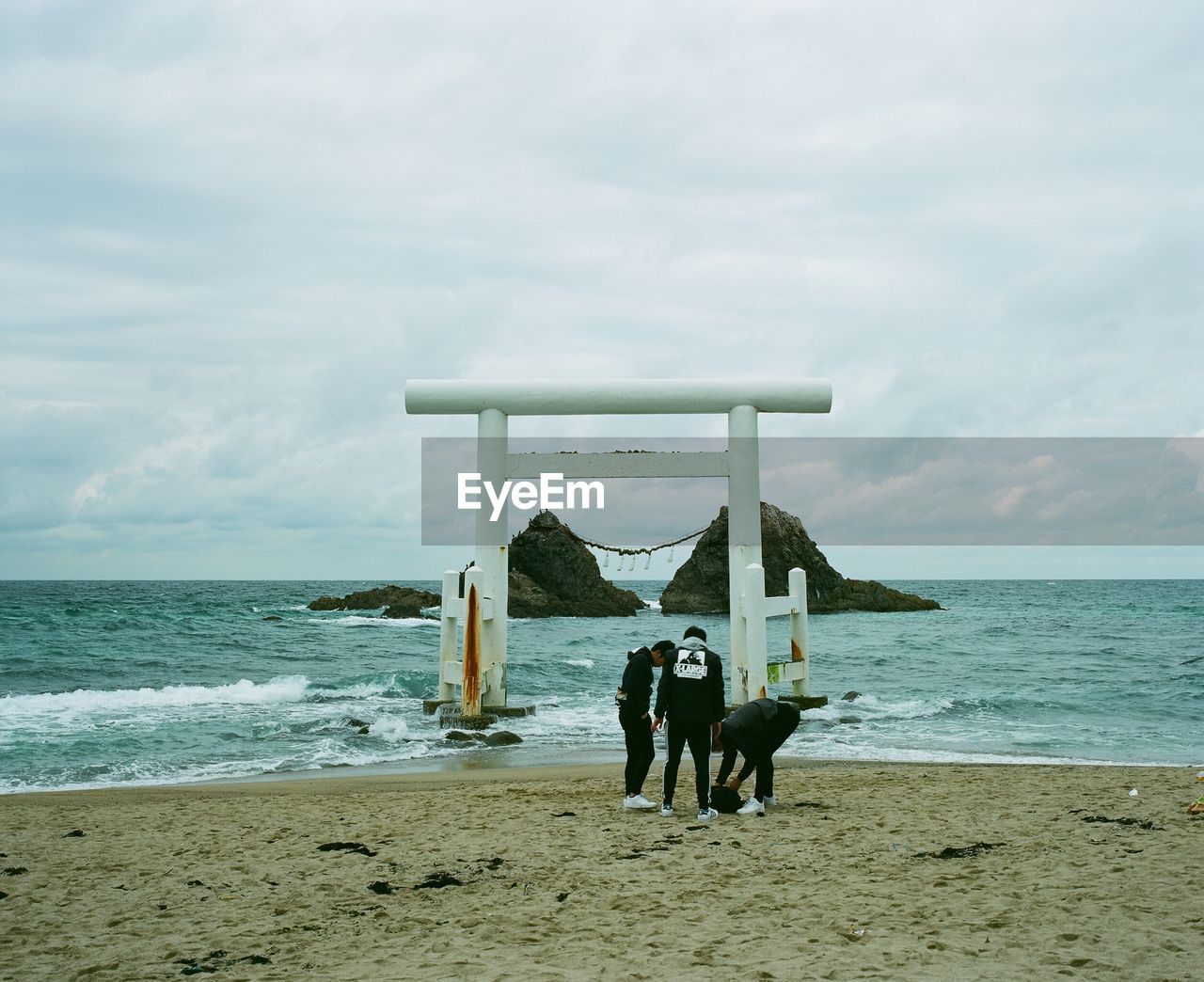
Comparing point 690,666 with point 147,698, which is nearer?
point 690,666

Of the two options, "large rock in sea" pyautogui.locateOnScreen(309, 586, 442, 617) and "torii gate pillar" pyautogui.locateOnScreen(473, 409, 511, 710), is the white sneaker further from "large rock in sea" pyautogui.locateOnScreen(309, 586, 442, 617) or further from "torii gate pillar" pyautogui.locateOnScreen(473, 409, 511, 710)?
"large rock in sea" pyautogui.locateOnScreen(309, 586, 442, 617)

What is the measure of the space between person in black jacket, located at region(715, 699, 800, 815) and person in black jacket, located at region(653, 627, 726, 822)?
0.18m

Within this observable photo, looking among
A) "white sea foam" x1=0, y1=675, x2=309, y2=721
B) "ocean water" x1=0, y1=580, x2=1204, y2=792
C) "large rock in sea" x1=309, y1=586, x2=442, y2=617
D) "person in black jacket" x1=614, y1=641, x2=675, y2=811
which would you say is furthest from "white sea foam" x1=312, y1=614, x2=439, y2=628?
"person in black jacket" x1=614, y1=641, x2=675, y2=811

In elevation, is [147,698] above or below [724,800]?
below

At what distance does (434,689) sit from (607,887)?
1675 centimetres

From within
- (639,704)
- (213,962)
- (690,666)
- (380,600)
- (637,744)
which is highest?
(690,666)

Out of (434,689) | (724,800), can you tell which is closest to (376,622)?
(434,689)

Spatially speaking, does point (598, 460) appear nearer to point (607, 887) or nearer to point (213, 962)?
point (607, 887)

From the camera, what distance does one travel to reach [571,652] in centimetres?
3284

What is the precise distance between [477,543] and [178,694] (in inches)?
412

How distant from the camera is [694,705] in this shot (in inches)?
334

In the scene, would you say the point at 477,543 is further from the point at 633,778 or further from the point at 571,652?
the point at 571,652

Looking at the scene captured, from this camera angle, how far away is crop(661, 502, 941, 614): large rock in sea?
46844 millimetres

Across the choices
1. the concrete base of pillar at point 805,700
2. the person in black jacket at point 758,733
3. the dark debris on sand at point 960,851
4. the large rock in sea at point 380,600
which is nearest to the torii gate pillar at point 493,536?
the concrete base of pillar at point 805,700
